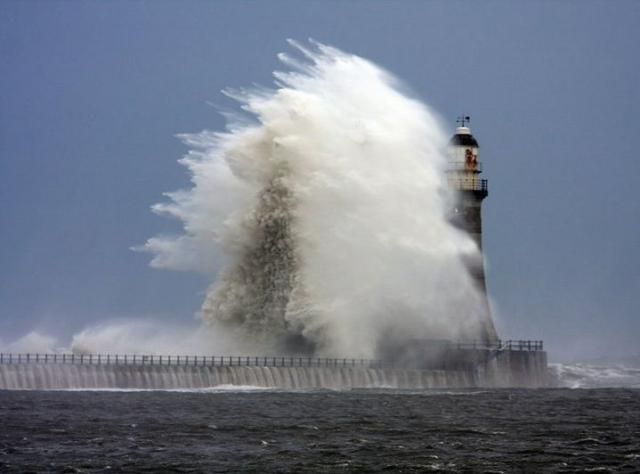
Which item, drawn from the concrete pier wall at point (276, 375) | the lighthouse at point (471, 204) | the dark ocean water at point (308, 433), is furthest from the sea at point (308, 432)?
the lighthouse at point (471, 204)

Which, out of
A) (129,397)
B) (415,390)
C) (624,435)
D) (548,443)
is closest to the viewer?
(548,443)

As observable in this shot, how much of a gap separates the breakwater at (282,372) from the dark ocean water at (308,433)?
1858mm

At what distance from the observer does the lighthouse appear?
67.8 meters

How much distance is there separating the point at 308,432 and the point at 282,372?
1913 cm

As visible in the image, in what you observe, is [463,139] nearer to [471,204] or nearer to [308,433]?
[471,204]

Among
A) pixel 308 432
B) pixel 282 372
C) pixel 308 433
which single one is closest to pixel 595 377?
pixel 282 372

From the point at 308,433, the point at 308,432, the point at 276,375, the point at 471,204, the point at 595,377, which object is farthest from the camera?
the point at 595,377

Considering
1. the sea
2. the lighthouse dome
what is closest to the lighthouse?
the lighthouse dome

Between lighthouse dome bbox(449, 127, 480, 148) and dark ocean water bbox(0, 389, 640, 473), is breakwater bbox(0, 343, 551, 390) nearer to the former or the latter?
dark ocean water bbox(0, 389, 640, 473)

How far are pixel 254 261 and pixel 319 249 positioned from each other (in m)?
3.77

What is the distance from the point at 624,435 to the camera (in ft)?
134

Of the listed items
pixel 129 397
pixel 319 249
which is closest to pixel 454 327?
pixel 319 249

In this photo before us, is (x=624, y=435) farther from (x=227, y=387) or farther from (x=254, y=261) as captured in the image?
(x=254, y=261)

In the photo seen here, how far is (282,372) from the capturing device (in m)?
58.9
